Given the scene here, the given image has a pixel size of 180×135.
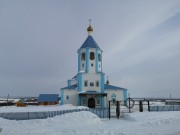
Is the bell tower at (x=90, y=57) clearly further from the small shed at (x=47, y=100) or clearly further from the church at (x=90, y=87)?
the small shed at (x=47, y=100)

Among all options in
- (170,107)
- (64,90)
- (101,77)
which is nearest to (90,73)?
(101,77)

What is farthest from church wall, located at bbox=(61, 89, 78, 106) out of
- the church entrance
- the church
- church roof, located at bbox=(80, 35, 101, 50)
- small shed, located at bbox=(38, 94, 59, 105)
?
small shed, located at bbox=(38, 94, 59, 105)

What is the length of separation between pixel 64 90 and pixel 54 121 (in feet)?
60.4

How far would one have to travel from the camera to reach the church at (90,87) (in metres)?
35.1

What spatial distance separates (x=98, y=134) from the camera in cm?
1153

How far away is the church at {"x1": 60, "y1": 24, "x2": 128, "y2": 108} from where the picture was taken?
35.1 meters

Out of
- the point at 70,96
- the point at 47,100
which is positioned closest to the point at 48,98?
the point at 47,100

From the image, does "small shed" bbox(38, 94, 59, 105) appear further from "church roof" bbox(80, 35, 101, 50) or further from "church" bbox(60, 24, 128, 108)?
"church roof" bbox(80, 35, 101, 50)

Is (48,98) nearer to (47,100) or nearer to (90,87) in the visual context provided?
(47,100)

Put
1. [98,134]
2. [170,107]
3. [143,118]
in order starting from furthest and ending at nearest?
[170,107] → [143,118] → [98,134]

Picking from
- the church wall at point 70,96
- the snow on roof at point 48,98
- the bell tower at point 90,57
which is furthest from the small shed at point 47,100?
the bell tower at point 90,57

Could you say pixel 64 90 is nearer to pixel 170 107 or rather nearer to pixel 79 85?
pixel 79 85

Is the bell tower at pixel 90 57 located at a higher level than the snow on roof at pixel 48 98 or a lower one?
higher

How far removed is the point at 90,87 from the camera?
116 ft
